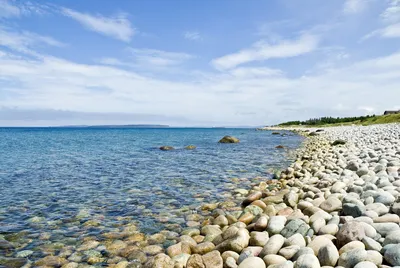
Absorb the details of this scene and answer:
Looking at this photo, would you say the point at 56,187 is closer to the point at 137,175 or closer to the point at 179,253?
the point at 137,175

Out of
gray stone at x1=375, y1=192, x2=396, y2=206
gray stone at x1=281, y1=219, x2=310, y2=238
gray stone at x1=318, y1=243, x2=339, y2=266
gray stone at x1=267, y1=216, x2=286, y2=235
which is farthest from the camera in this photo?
gray stone at x1=375, y1=192, x2=396, y2=206

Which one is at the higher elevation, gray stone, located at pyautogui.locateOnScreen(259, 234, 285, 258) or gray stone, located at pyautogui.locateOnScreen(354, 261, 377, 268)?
gray stone, located at pyautogui.locateOnScreen(354, 261, 377, 268)

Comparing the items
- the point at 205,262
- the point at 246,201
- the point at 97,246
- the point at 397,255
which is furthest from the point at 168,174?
the point at 397,255

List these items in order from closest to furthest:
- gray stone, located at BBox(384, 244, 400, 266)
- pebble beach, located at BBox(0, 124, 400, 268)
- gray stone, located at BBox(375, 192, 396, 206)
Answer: gray stone, located at BBox(384, 244, 400, 266) < pebble beach, located at BBox(0, 124, 400, 268) < gray stone, located at BBox(375, 192, 396, 206)

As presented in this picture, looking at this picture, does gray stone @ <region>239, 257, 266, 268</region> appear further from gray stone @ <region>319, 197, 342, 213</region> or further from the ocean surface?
the ocean surface

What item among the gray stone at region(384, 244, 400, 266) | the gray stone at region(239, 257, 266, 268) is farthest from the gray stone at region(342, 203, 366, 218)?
Answer: the gray stone at region(239, 257, 266, 268)

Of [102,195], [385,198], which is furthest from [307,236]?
[102,195]

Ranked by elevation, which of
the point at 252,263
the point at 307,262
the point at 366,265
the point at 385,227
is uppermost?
the point at 385,227

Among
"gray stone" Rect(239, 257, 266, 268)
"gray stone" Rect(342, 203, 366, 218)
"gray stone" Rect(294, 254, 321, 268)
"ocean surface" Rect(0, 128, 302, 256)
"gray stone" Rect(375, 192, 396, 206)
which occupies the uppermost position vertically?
"gray stone" Rect(375, 192, 396, 206)

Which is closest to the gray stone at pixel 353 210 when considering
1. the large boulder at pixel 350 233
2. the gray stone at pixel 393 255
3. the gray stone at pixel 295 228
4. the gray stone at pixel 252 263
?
the large boulder at pixel 350 233

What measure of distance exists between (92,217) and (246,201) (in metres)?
4.31

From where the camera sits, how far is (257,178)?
43.1 feet

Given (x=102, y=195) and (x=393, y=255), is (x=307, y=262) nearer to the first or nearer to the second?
(x=393, y=255)

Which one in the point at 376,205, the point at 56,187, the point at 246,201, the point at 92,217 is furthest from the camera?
the point at 56,187
